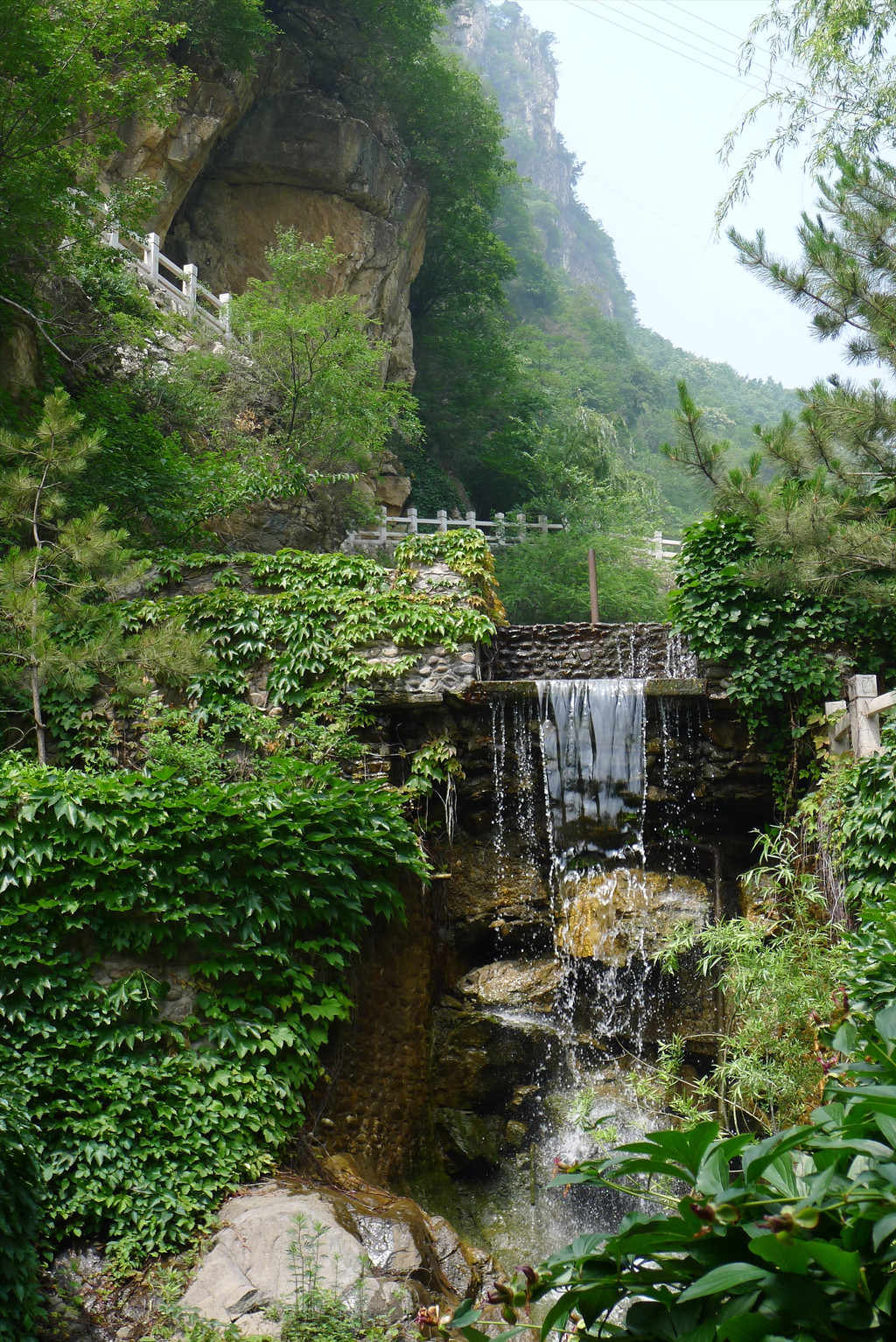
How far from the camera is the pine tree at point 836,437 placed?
22.0ft

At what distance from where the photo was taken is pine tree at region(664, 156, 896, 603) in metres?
6.72

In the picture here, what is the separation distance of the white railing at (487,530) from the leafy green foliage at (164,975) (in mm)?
9819

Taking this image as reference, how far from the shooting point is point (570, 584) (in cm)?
1662

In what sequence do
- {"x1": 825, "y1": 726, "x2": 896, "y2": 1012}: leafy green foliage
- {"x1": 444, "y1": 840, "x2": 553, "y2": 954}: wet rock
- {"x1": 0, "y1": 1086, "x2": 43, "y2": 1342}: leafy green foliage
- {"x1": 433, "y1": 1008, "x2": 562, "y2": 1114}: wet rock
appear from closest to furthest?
{"x1": 0, "y1": 1086, "x2": 43, "y2": 1342}: leafy green foliage < {"x1": 825, "y1": 726, "x2": 896, "y2": 1012}: leafy green foliage < {"x1": 433, "y1": 1008, "x2": 562, "y2": 1114}: wet rock < {"x1": 444, "y1": 840, "x2": 553, "y2": 954}: wet rock

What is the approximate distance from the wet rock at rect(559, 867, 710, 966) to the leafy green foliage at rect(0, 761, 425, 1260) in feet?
7.82

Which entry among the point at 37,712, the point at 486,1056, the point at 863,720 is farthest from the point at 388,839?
the point at 863,720

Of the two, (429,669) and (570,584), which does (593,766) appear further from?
(570,584)

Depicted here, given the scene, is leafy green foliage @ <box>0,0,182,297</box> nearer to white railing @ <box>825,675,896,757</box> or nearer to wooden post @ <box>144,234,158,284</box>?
wooden post @ <box>144,234,158,284</box>

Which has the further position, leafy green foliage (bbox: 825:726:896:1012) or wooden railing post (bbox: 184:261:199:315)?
wooden railing post (bbox: 184:261:199:315)

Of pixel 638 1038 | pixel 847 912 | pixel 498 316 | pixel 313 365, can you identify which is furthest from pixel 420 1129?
pixel 498 316

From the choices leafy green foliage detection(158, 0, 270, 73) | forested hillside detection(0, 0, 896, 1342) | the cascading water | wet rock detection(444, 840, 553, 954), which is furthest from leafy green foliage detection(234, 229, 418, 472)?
wet rock detection(444, 840, 553, 954)

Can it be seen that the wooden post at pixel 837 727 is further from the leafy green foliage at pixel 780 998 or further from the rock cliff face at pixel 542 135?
the rock cliff face at pixel 542 135

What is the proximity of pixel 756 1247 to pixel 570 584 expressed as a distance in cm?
1558

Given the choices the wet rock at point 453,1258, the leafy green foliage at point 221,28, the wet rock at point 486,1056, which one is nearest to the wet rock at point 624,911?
the wet rock at point 486,1056
